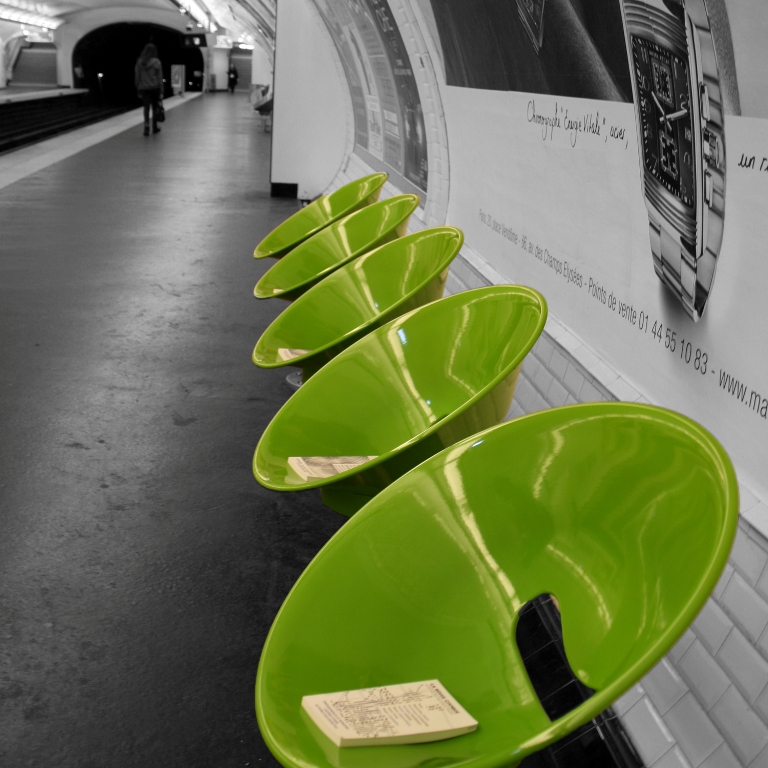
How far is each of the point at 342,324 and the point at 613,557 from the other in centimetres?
179

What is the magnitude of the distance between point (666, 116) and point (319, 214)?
327cm

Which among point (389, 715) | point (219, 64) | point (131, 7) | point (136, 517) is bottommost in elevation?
point (136, 517)

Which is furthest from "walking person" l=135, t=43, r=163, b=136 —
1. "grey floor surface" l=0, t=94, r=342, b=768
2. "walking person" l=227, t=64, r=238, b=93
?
"walking person" l=227, t=64, r=238, b=93

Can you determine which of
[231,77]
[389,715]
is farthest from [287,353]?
[231,77]

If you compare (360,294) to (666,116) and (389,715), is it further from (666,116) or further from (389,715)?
(389,715)

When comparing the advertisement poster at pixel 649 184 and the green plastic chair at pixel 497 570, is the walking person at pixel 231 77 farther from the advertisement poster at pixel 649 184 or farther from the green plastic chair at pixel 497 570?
the green plastic chair at pixel 497 570

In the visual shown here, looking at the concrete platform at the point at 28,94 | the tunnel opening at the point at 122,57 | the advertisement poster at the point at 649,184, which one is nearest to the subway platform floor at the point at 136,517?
the advertisement poster at the point at 649,184

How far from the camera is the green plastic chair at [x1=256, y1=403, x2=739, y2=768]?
4.25 feet

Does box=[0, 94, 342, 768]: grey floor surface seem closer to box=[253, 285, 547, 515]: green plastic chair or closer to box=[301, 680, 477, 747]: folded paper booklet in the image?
box=[253, 285, 547, 515]: green plastic chair

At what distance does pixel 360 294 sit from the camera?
315cm

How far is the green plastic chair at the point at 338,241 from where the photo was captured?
3.89 m

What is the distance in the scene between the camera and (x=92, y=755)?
184 centimetres

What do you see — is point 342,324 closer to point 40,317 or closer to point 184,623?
point 184,623

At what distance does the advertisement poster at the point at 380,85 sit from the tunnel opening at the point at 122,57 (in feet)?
115
